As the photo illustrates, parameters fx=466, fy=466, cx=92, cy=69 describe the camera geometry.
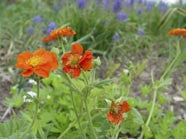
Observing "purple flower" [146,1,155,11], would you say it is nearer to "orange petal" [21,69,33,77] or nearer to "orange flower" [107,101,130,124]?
"orange flower" [107,101,130,124]

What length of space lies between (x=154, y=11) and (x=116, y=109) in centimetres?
305

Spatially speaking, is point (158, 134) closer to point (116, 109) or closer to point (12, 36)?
point (116, 109)

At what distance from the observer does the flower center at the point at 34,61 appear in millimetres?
1378

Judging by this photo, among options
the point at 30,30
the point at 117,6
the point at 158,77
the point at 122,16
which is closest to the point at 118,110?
the point at 158,77

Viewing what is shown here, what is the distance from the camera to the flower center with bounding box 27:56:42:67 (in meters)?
1.38

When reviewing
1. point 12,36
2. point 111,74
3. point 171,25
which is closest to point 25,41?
point 12,36

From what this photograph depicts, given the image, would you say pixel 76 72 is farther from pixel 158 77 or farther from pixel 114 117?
pixel 158 77

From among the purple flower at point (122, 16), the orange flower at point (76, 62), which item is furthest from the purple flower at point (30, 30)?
the orange flower at point (76, 62)

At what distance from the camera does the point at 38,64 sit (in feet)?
4.52

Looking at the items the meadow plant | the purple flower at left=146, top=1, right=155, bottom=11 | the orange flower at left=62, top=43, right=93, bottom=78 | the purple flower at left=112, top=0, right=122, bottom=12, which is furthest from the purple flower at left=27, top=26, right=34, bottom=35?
the orange flower at left=62, top=43, right=93, bottom=78

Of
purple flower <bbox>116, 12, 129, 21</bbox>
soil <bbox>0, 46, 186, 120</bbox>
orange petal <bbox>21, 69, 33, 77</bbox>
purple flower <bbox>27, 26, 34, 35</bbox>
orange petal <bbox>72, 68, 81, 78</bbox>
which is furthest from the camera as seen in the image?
purple flower <bbox>116, 12, 129, 21</bbox>

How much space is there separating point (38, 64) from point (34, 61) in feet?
0.08

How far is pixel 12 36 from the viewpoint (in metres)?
3.58

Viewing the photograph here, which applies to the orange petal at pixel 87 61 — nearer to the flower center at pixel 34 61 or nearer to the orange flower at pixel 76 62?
the orange flower at pixel 76 62
